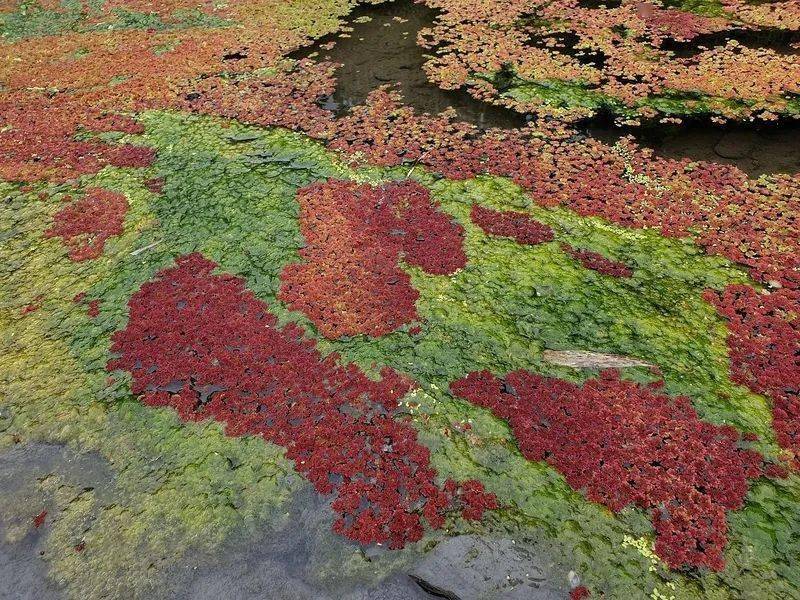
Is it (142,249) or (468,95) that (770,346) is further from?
(142,249)

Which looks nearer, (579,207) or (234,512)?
(234,512)

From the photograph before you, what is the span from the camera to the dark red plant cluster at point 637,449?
5.79 meters

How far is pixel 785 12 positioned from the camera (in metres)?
14.4

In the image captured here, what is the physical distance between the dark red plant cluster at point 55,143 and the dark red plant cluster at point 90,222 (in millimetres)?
1029

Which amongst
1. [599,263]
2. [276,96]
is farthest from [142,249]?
[599,263]

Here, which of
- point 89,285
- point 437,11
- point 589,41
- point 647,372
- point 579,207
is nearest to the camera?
point 647,372

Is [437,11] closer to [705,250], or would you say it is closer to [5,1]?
[705,250]

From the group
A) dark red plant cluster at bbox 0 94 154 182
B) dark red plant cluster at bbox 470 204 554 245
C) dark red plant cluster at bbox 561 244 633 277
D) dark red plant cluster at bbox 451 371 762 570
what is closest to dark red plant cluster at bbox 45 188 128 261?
dark red plant cluster at bbox 0 94 154 182

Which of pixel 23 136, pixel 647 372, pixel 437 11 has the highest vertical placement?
pixel 437 11

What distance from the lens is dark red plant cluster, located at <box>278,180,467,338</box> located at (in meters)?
8.00

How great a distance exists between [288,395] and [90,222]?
5128 millimetres

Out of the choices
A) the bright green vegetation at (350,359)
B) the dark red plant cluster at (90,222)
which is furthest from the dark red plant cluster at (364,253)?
the dark red plant cluster at (90,222)

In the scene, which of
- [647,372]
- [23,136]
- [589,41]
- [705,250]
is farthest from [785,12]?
[23,136]

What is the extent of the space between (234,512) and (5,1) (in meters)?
18.8
